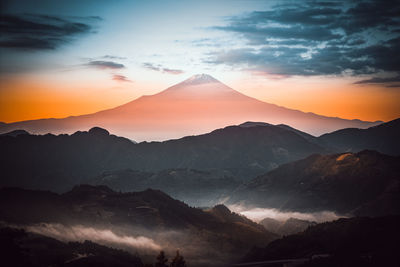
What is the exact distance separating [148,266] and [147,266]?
0.69 metres

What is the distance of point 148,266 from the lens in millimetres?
194625

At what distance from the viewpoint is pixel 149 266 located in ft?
637

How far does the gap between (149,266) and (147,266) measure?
1388 millimetres

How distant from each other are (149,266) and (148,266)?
2.28 ft

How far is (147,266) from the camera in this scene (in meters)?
195
